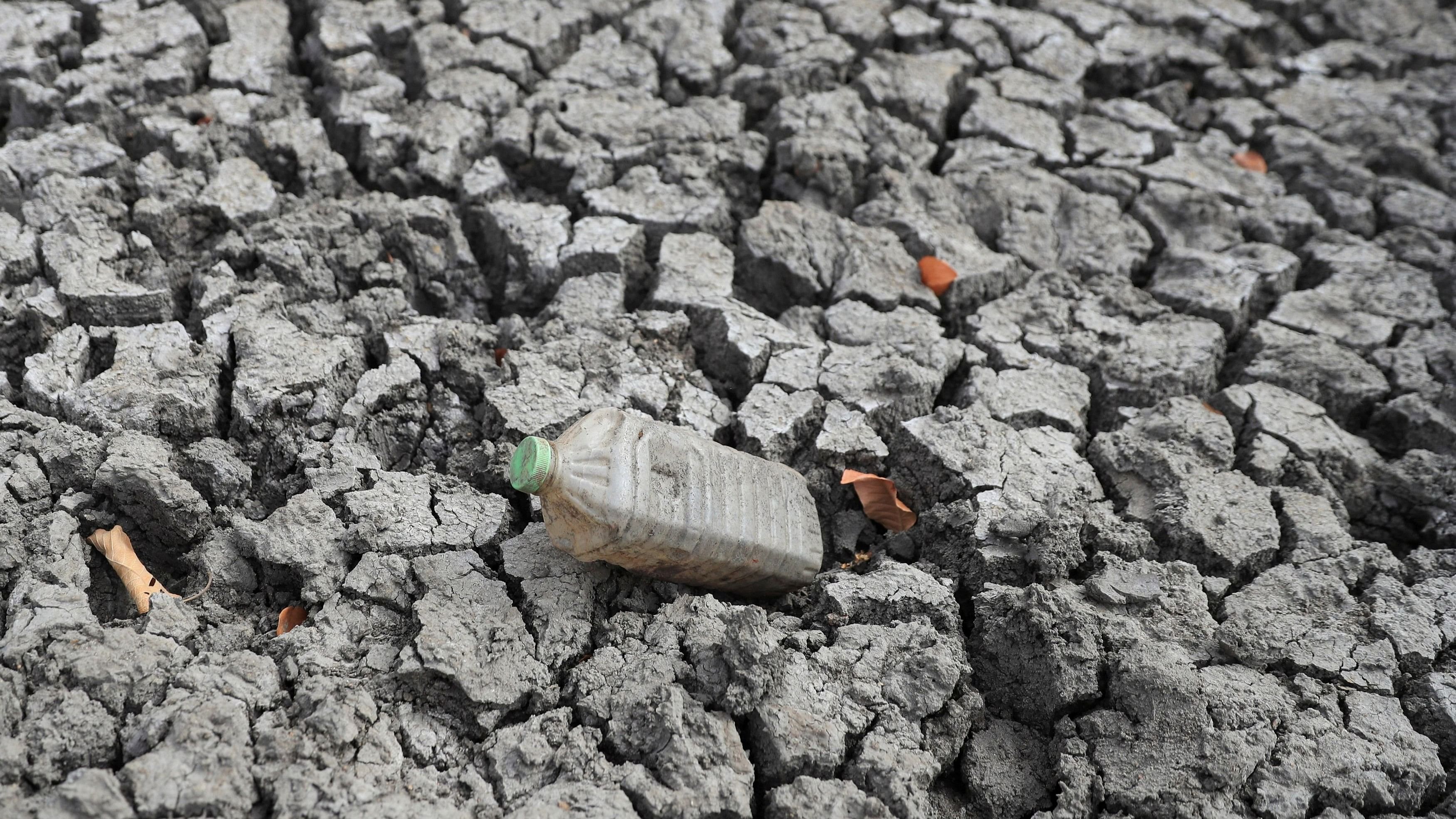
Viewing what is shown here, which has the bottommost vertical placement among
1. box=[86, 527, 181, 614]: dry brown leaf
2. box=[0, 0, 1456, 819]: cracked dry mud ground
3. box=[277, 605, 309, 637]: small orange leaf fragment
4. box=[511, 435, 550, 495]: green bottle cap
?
box=[277, 605, 309, 637]: small orange leaf fragment

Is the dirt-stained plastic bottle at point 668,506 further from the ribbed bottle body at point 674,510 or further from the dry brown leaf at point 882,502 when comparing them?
the dry brown leaf at point 882,502

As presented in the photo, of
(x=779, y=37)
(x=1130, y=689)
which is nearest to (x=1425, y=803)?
(x=1130, y=689)

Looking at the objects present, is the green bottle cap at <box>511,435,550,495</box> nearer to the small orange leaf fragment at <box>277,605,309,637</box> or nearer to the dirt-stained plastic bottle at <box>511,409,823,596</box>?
the dirt-stained plastic bottle at <box>511,409,823,596</box>

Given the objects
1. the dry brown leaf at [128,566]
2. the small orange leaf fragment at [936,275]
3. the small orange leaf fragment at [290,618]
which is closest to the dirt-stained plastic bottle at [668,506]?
the small orange leaf fragment at [290,618]

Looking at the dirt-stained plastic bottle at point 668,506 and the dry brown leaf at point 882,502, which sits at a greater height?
the dirt-stained plastic bottle at point 668,506

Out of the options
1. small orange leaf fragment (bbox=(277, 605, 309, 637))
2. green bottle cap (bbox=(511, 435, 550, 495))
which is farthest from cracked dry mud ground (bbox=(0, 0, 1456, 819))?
green bottle cap (bbox=(511, 435, 550, 495))

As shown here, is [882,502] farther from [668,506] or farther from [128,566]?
[128,566]

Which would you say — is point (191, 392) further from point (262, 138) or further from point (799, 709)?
point (799, 709)
